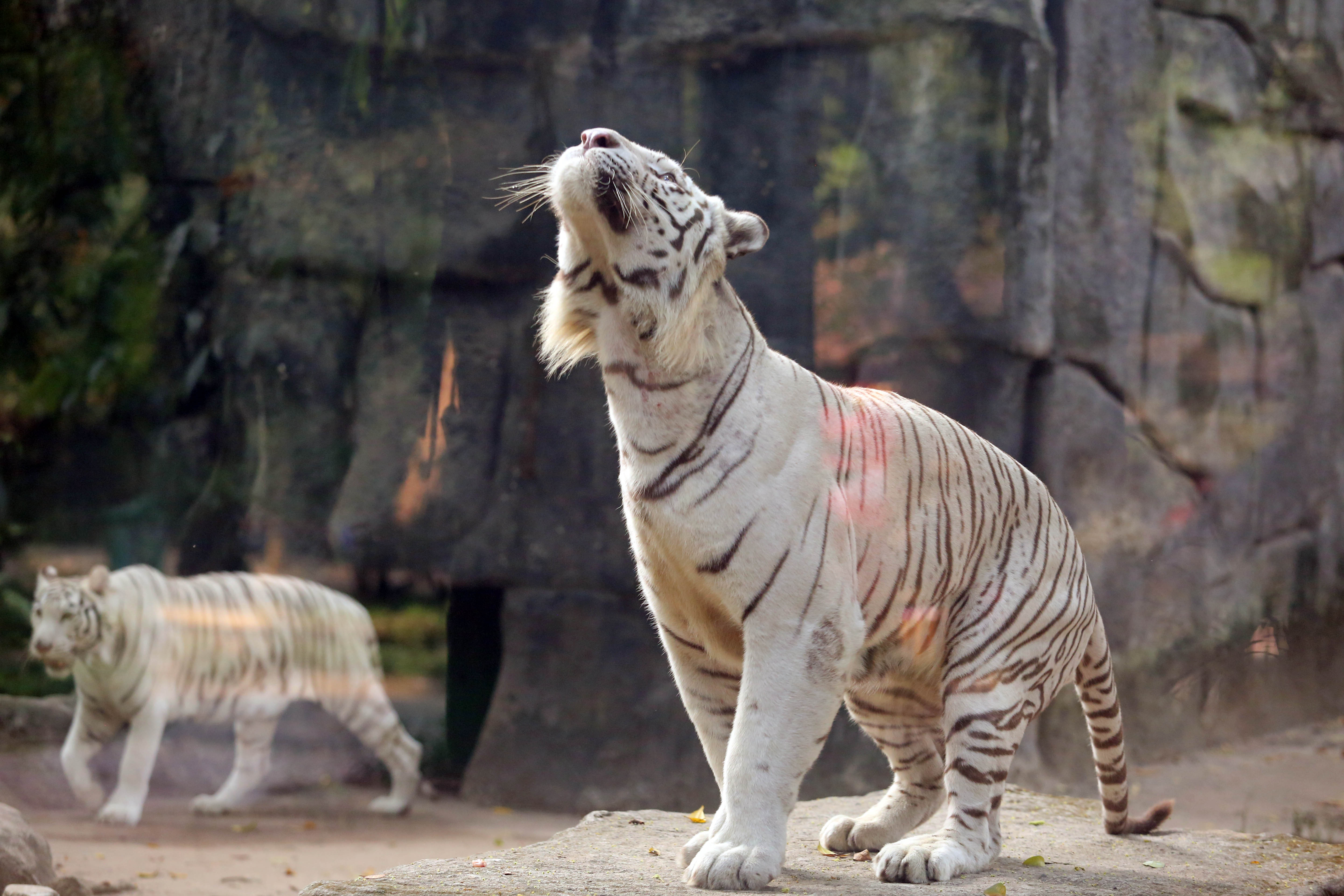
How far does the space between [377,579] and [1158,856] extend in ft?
11.2

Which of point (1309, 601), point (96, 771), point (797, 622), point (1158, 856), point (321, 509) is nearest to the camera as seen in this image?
point (797, 622)

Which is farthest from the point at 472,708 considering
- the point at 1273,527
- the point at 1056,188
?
the point at 1273,527

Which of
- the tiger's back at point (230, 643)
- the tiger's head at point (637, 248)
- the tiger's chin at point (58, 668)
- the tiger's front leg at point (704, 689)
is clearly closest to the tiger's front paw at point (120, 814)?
the tiger's back at point (230, 643)

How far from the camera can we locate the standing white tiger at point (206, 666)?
486cm

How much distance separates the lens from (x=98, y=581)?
4.96 meters

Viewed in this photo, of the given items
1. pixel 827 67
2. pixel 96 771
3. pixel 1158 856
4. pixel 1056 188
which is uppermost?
pixel 827 67

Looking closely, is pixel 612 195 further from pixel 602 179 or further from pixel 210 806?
pixel 210 806

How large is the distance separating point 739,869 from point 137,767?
3.33m

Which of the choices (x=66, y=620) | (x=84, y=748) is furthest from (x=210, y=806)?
(x=66, y=620)

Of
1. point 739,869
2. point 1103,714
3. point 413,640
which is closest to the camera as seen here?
point 739,869

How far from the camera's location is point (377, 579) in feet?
17.5

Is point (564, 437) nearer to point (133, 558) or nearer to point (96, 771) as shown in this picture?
point (133, 558)

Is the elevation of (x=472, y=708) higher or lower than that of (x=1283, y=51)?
lower

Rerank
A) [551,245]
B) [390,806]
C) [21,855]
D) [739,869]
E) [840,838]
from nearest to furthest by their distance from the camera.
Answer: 1. [739,869]
2. [840,838]
3. [21,855]
4. [390,806]
5. [551,245]
